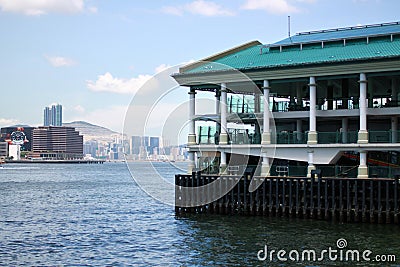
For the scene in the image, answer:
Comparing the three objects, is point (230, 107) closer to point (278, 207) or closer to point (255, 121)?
point (255, 121)

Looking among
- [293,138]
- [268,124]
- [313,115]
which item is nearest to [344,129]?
[313,115]

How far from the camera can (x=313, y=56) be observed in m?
49.8

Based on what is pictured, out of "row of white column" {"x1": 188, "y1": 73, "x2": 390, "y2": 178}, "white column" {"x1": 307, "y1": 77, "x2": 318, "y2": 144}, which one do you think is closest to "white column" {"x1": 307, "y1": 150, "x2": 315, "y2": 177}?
"row of white column" {"x1": 188, "y1": 73, "x2": 390, "y2": 178}

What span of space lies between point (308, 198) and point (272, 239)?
6929mm

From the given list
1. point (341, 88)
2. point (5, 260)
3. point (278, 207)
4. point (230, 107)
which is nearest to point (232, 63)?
point (230, 107)

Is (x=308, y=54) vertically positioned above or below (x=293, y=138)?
above

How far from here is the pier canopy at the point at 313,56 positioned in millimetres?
46300

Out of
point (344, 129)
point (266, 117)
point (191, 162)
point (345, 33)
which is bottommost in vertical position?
point (191, 162)

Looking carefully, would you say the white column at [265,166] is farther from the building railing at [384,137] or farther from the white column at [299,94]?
the building railing at [384,137]

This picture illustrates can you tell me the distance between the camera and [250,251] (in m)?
35.7

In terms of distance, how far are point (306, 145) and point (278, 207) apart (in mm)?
5604

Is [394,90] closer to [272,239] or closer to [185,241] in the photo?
[272,239]

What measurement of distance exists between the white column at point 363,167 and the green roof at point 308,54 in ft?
22.9

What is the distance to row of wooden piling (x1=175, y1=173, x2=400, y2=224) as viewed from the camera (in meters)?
42.3
